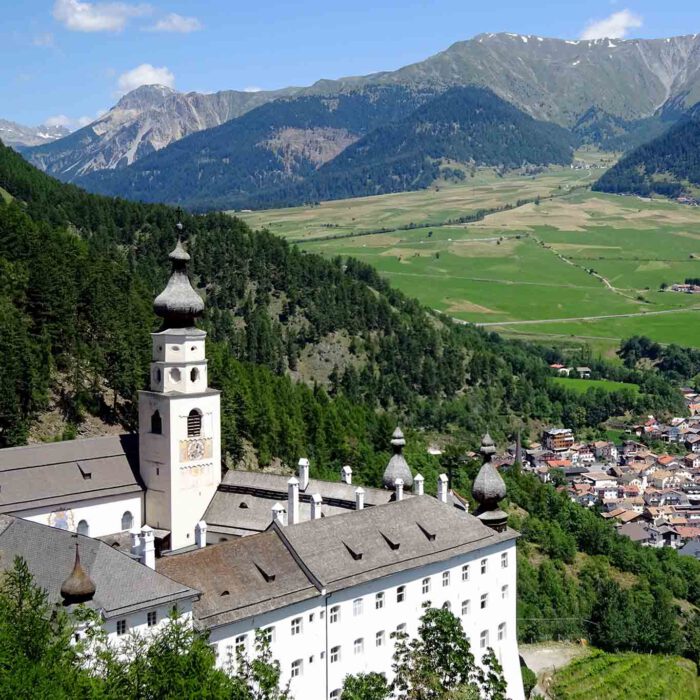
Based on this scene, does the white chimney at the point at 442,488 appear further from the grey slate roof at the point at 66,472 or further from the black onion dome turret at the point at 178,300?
the grey slate roof at the point at 66,472

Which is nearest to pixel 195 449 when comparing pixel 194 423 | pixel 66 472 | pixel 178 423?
pixel 194 423

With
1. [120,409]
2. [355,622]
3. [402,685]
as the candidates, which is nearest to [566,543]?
[120,409]

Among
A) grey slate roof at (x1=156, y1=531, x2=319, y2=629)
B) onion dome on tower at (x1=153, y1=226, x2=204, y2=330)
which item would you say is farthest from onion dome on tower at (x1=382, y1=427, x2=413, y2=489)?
grey slate roof at (x1=156, y1=531, x2=319, y2=629)

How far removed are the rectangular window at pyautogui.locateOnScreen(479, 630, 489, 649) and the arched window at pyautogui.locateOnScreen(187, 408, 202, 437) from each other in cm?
2009

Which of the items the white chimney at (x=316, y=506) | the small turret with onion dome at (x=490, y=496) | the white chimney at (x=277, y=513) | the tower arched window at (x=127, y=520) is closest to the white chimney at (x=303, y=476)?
the white chimney at (x=316, y=506)

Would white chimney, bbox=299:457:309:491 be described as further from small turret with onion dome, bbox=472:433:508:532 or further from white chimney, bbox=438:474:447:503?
small turret with onion dome, bbox=472:433:508:532

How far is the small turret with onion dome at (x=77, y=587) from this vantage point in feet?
132

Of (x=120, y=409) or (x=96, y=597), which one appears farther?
(x=120, y=409)

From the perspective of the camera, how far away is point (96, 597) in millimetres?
42188

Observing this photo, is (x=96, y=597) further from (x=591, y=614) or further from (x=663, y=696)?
(x=591, y=614)

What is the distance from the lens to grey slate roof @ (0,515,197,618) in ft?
140

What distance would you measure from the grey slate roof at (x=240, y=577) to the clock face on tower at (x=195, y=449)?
1320cm

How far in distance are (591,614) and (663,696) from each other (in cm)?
1137

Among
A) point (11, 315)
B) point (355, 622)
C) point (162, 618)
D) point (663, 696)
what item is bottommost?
point (663, 696)
